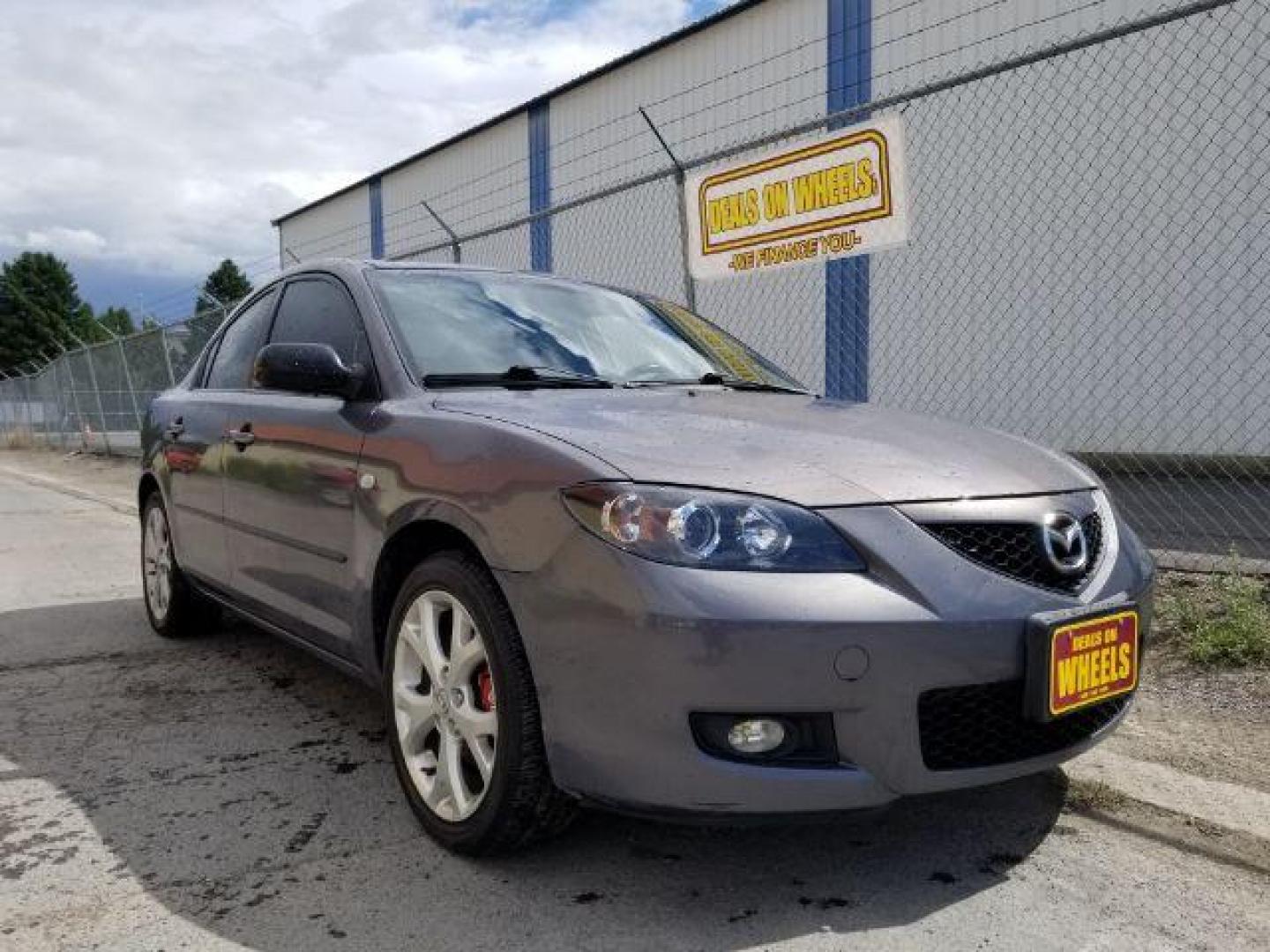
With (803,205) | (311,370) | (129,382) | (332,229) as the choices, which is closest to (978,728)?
A: (311,370)

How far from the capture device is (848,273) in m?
11.7

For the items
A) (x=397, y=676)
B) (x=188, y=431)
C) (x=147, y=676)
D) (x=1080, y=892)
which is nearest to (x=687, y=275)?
(x=188, y=431)

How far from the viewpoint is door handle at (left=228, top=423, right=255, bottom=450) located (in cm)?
357

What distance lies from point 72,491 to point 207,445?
995cm

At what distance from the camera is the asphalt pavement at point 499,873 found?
6.89 ft

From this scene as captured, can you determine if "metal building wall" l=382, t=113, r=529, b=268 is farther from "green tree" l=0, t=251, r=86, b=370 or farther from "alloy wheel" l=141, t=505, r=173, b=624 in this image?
"green tree" l=0, t=251, r=86, b=370

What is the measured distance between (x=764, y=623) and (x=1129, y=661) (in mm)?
977

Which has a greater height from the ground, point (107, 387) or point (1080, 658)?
point (107, 387)

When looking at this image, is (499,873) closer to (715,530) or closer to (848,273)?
(715,530)

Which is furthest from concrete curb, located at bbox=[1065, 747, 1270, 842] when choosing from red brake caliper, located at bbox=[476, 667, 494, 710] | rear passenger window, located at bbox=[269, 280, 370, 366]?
rear passenger window, located at bbox=[269, 280, 370, 366]

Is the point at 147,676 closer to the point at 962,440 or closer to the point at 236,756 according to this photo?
the point at 236,756

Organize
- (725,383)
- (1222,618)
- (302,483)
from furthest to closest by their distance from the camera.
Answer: (1222,618)
(725,383)
(302,483)

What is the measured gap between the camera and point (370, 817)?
268 centimetres

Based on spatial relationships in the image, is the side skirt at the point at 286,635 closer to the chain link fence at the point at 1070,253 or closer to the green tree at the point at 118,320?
the chain link fence at the point at 1070,253
